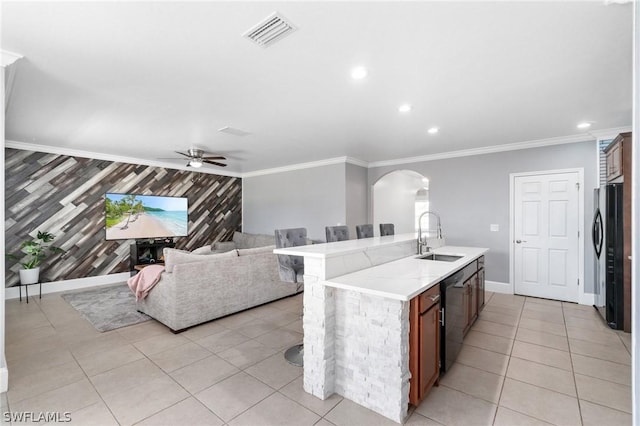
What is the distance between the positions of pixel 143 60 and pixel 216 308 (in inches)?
112

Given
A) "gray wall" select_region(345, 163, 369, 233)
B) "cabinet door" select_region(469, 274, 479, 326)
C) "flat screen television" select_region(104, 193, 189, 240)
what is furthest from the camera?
"gray wall" select_region(345, 163, 369, 233)

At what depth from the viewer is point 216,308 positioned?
12.4 feet

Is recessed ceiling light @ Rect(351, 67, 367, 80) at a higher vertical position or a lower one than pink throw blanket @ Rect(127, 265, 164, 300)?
higher

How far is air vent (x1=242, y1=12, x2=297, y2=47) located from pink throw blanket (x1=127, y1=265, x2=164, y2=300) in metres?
2.99

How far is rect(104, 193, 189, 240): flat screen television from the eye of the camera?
19.5 ft

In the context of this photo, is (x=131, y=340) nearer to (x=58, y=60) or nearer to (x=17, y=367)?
(x=17, y=367)

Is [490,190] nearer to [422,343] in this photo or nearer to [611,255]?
[611,255]

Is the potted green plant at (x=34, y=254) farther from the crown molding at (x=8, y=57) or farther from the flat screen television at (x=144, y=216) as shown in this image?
the crown molding at (x=8, y=57)

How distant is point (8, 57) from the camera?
2225 mm

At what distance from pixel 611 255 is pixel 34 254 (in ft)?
27.2

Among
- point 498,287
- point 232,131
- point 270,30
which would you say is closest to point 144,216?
point 232,131

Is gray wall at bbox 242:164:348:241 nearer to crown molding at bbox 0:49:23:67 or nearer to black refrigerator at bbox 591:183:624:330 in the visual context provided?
black refrigerator at bbox 591:183:624:330

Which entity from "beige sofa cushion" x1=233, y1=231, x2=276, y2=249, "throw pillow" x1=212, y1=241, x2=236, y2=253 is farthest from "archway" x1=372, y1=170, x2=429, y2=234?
"throw pillow" x1=212, y1=241, x2=236, y2=253

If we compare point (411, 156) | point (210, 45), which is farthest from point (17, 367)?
point (411, 156)
